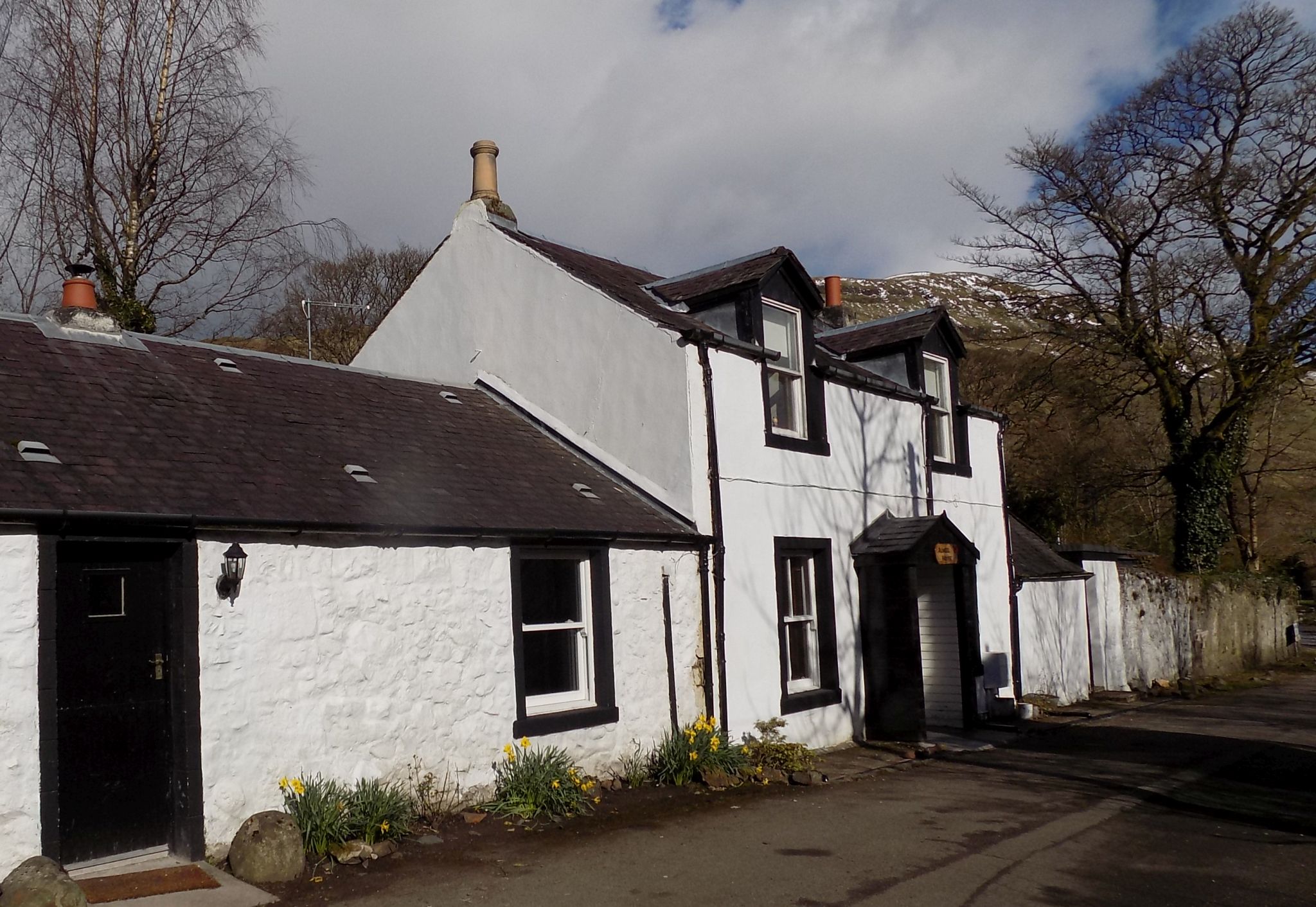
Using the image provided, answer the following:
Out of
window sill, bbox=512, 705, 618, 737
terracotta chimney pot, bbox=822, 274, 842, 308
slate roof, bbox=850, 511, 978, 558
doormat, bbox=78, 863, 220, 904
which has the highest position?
terracotta chimney pot, bbox=822, 274, 842, 308

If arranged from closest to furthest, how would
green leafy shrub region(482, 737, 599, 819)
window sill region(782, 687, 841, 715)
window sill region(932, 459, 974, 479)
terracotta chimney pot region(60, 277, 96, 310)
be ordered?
green leafy shrub region(482, 737, 599, 819), terracotta chimney pot region(60, 277, 96, 310), window sill region(782, 687, 841, 715), window sill region(932, 459, 974, 479)

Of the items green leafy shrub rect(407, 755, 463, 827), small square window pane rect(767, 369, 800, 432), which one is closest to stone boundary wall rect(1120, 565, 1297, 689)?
small square window pane rect(767, 369, 800, 432)

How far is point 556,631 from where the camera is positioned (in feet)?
36.9

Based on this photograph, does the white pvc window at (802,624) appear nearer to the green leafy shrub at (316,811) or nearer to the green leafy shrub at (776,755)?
the green leafy shrub at (776,755)

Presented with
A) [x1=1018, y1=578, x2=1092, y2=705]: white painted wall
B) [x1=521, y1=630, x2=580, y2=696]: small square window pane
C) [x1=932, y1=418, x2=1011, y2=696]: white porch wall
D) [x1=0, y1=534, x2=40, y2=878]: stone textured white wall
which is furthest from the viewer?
[x1=1018, y1=578, x2=1092, y2=705]: white painted wall

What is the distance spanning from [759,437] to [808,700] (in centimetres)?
346

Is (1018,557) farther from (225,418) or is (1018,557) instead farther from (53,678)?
(53,678)

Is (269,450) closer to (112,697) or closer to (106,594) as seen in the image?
(106,594)

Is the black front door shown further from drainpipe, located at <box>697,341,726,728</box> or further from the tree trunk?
the tree trunk

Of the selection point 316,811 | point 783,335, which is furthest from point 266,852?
point 783,335

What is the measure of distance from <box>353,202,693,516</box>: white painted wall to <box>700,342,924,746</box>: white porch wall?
28.8 inches

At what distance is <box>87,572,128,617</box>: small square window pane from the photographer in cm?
773

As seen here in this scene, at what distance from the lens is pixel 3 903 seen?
20.2ft

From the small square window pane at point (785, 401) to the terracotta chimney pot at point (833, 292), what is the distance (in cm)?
683
